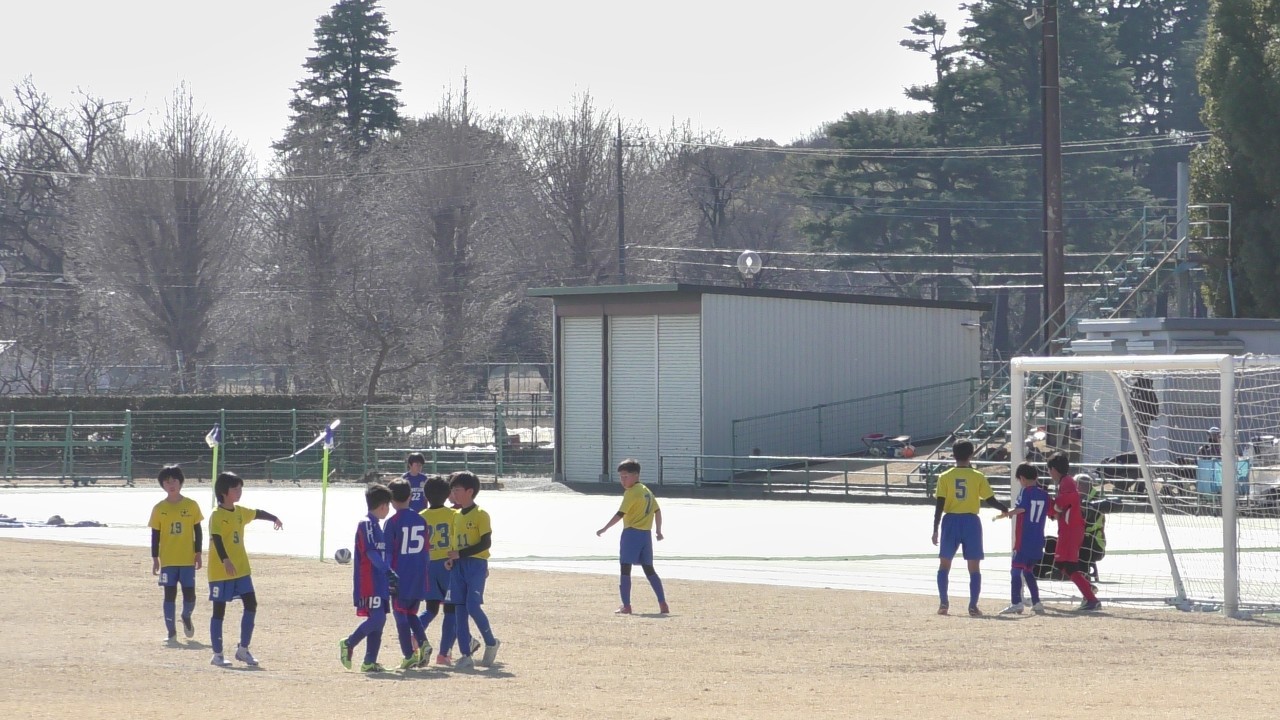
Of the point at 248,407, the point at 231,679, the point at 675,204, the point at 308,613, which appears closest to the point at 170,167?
the point at 248,407

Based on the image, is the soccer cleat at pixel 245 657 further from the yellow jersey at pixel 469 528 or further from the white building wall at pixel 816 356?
the white building wall at pixel 816 356

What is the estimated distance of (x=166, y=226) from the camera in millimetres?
58312

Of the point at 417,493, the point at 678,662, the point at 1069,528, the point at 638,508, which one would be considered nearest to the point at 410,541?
A: the point at 678,662

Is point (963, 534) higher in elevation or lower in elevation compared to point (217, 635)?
higher

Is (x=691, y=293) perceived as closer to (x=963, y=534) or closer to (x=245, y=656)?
(x=963, y=534)

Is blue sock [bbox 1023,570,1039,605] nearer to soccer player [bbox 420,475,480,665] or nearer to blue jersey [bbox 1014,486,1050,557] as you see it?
blue jersey [bbox 1014,486,1050,557]

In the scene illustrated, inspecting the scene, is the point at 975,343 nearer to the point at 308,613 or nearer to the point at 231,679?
the point at 308,613

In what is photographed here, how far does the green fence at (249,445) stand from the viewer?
41594 mm

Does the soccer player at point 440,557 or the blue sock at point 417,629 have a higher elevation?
the soccer player at point 440,557

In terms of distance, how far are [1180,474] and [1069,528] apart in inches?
427

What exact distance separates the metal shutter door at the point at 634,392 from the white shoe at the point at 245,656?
25.0 metres

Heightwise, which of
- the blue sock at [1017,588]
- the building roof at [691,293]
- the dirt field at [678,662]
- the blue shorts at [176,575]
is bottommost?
the dirt field at [678,662]

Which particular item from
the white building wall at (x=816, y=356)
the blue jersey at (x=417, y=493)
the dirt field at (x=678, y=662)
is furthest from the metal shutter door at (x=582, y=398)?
the dirt field at (x=678, y=662)

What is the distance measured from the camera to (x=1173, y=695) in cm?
→ 970
